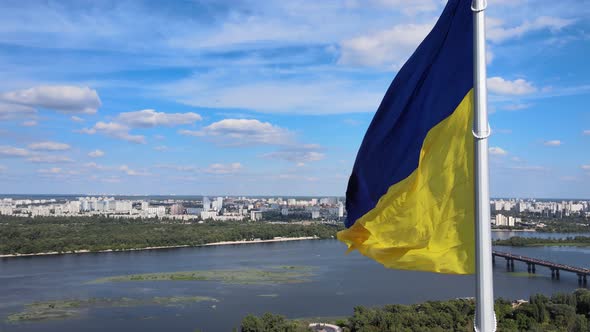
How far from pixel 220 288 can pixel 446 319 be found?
4722mm

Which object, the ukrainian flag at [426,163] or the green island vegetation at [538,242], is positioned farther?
the green island vegetation at [538,242]

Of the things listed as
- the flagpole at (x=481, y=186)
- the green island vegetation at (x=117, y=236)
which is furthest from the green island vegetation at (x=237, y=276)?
the flagpole at (x=481, y=186)

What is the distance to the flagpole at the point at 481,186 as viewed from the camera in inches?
34.3

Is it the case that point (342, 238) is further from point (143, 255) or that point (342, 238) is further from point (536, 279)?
point (143, 255)

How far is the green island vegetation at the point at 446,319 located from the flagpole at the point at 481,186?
5.20 metres

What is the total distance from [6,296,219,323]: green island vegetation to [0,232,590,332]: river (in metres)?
0.16

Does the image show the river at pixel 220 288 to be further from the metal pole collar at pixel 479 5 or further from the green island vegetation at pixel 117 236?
the metal pole collar at pixel 479 5

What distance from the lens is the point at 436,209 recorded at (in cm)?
104

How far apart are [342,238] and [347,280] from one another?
9756 mm

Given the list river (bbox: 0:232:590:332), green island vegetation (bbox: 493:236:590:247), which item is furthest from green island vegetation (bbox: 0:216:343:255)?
green island vegetation (bbox: 493:236:590:247)

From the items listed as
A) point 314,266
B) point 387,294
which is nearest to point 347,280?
point 387,294

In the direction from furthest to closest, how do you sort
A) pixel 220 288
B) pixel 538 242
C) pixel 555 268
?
pixel 538 242 < pixel 555 268 < pixel 220 288

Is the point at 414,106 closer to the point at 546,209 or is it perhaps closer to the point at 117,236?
the point at 117,236

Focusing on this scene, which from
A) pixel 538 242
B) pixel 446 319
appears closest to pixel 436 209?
pixel 446 319
